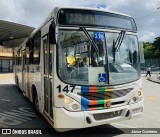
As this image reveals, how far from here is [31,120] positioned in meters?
8.36

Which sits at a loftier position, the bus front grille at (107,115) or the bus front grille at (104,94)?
the bus front grille at (104,94)

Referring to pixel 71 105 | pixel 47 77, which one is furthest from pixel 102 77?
pixel 47 77

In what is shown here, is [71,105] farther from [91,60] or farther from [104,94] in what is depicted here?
[91,60]

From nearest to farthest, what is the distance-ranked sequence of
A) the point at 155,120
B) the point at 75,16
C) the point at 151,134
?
the point at 75,16 < the point at 151,134 < the point at 155,120

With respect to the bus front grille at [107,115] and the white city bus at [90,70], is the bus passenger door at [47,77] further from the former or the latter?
the bus front grille at [107,115]

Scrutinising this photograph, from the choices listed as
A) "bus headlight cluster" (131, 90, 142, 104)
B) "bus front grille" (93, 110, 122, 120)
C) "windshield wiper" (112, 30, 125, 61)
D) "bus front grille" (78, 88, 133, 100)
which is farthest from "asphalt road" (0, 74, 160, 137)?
"windshield wiper" (112, 30, 125, 61)

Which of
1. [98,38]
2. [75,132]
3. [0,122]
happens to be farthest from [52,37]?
[0,122]

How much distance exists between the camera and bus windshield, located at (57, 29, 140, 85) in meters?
5.75

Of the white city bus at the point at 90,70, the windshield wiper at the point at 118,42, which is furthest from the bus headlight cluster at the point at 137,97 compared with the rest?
the windshield wiper at the point at 118,42

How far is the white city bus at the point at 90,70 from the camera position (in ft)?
18.5

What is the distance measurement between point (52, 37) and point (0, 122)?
4033 millimetres

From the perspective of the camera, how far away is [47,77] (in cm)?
661

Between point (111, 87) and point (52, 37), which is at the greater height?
point (52, 37)

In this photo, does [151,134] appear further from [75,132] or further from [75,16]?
[75,16]
